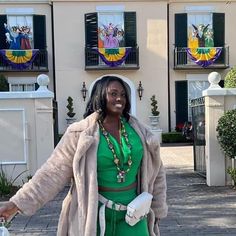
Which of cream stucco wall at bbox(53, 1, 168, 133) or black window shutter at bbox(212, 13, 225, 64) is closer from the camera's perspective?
cream stucco wall at bbox(53, 1, 168, 133)

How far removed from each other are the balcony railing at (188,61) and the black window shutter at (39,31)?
647cm

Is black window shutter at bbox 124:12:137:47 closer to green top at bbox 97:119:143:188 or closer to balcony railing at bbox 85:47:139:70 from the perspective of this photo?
balcony railing at bbox 85:47:139:70

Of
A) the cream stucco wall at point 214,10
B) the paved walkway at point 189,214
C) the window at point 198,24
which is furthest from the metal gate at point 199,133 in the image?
the window at point 198,24

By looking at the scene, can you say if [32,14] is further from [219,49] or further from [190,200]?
[190,200]

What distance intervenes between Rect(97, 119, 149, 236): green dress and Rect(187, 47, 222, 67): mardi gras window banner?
2001 cm

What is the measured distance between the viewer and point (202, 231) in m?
5.80

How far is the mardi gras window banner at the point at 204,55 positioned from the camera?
22.2 metres

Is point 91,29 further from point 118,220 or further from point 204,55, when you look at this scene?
point 118,220

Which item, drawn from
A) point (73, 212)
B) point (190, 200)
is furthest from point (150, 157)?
point (190, 200)

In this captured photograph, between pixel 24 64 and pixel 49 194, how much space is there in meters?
19.9

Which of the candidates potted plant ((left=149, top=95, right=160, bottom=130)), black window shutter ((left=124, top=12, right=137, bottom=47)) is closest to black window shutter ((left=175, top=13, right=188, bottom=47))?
black window shutter ((left=124, top=12, right=137, bottom=47))

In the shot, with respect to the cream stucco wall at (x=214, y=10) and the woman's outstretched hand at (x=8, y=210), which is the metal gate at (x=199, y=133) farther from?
the cream stucco wall at (x=214, y=10)

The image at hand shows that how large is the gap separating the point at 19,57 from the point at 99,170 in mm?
20061

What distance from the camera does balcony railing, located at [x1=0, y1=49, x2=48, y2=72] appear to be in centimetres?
2192
